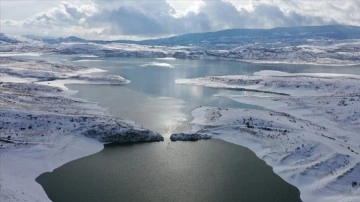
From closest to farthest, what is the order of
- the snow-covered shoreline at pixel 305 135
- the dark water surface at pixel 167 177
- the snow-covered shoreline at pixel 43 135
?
the dark water surface at pixel 167 177 → the snow-covered shoreline at pixel 305 135 → the snow-covered shoreline at pixel 43 135

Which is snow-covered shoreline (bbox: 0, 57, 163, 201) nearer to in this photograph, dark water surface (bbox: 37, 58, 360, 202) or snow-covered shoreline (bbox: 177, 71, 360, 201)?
dark water surface (bbox: 37, 58, 360, 202)

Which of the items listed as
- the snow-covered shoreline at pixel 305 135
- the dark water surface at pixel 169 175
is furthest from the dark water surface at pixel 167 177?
the snow-covered shoreline at pixel 305 135

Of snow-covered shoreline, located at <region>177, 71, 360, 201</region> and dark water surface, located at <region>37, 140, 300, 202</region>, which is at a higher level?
snow-covered shoreline, located at <region>177, 71, 360, 201</region>

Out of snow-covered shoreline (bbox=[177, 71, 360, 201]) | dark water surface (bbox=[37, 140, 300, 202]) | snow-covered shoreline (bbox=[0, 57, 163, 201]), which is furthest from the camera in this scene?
snow-covered shoreline (bbox=[0, 57, 163, 201])

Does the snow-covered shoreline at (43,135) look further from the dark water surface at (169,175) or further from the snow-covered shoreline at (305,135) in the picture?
the snow-covered shoreline at (305,135)

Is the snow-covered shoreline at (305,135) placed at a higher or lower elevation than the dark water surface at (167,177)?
higher

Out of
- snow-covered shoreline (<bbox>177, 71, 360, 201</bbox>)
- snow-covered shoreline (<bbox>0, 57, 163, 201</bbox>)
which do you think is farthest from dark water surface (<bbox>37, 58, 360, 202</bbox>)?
snow-covered shoreline (<bbox>177, 71, 360, 201</bbox>)

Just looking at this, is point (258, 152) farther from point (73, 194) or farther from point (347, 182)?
point (73, 194)

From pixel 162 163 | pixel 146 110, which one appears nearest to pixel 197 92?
pixel 146 110
